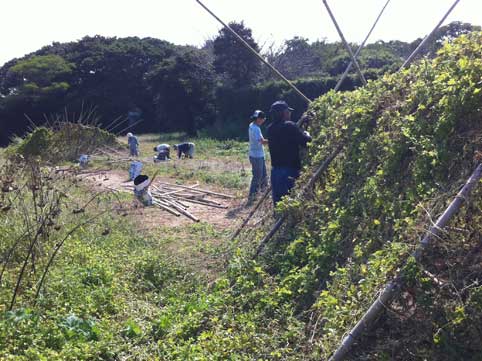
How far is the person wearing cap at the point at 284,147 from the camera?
6445 mm

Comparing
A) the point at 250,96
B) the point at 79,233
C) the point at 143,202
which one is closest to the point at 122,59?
the point at 250,96

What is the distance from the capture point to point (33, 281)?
538cm

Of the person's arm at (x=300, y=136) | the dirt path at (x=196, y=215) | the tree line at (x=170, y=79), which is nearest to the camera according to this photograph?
the person's arm at (x=300, y=136)

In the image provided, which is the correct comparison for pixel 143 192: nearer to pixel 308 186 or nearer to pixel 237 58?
pixel 308 186

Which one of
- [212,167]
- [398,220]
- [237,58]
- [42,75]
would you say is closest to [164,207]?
[212,167]

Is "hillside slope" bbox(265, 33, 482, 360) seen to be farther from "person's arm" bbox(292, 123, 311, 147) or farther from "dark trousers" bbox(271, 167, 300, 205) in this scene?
"dark trousers" bbox(271, 167, 300, 205)

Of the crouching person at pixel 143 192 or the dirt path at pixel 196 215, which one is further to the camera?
the crouching person at pixel 143 192

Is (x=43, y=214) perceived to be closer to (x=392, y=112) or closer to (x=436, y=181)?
(x=392, y=112)

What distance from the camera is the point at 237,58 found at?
31.5m

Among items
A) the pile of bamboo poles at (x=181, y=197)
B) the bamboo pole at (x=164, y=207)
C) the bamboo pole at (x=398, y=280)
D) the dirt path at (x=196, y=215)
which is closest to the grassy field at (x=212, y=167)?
the pile of bamboo poles at (x=181, y=197)

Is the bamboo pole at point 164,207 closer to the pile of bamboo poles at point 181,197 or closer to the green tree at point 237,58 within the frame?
the pile of bamboo poles at point 181,197

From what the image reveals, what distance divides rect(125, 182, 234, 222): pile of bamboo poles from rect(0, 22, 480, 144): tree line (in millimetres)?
16430

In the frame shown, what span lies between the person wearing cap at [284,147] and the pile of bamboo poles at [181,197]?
96.4 inches

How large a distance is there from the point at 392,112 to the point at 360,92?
856mm
